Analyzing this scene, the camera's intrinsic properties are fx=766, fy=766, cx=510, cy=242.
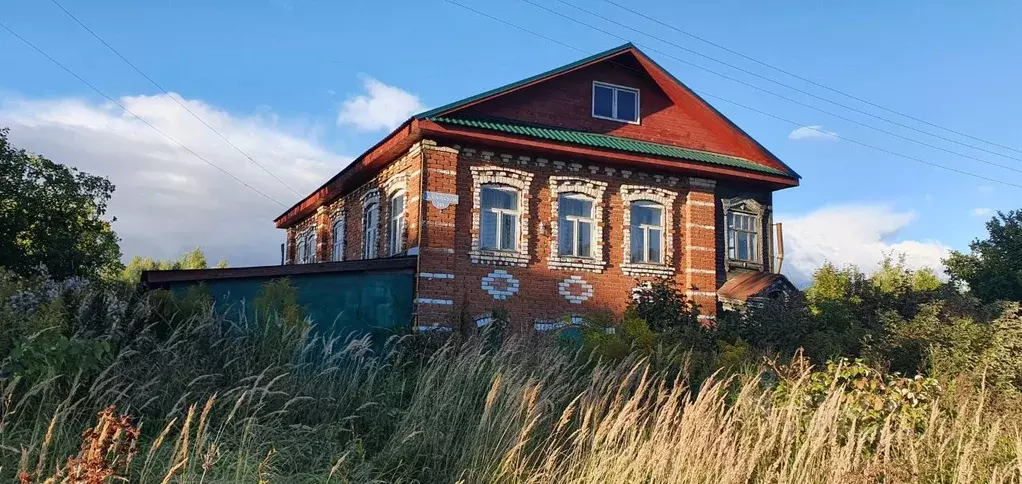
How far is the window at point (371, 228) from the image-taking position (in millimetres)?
17812

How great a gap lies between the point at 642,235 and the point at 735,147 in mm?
3603

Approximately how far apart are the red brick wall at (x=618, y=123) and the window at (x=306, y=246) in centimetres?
1035

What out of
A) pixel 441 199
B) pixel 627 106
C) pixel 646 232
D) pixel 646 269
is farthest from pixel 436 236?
pixel 627 106

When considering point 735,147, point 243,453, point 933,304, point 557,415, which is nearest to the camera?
point 243,453

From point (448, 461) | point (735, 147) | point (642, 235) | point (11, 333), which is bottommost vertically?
point (448, 461)

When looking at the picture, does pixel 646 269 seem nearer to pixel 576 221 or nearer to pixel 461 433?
pixel 576 221

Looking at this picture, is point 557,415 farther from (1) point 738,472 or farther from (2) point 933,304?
(2) point 933,304

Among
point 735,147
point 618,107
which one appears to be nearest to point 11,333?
point 618,107

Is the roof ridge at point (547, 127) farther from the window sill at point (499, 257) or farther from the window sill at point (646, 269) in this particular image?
the window sill at point (646, 269)

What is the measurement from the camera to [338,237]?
21.3 meters

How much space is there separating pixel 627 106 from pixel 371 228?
262 inches

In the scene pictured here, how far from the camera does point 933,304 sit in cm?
1190

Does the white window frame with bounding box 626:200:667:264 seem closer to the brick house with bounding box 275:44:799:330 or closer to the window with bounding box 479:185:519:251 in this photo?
the brick house with bounding box 275:44:799:330

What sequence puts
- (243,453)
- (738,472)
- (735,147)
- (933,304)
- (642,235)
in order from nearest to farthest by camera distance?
(738,472) < (243,453) < (933,304) < (642,235) < (735,147)
